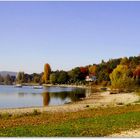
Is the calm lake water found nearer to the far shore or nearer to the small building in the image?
the small building

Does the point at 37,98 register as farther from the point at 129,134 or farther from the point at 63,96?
the point at 129,134

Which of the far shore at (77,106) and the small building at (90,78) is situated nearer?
the far shore at (77,106)

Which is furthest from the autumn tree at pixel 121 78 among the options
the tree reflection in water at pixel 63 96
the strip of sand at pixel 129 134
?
the strip of sand at pixel 129 134

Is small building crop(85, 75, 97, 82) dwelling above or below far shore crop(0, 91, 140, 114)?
above

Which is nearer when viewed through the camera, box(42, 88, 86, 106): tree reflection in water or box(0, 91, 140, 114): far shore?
box(0, 91, 140, 114): far shore

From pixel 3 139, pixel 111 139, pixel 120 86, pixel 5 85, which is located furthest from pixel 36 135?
pixel 5 85

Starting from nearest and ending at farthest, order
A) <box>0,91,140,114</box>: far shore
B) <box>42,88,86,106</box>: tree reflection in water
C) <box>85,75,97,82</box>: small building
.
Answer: <box>0,91,140,114</box>: far shore, <box>42,88,86,106</box>: tree reflection in water, <box>85,75,97,82</box>: small building

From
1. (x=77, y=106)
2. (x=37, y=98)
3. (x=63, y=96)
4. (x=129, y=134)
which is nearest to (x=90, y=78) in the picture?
(x=63, y=96)

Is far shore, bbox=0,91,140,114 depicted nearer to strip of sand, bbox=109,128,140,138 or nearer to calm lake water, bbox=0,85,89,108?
calm lake water, bbox=0,85,89,108

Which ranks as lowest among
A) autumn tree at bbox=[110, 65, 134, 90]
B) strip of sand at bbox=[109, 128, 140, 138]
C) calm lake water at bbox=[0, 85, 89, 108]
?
calm lake water at bbox=[0, 85, 89, 108]

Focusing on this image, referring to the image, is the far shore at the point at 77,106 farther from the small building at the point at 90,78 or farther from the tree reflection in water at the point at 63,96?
the small building at the point at 90,78

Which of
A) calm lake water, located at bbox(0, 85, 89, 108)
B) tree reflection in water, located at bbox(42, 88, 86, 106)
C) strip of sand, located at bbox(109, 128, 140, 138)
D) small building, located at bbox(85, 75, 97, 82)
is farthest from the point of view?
small building, located at bbox(85, 75, 97, 82)

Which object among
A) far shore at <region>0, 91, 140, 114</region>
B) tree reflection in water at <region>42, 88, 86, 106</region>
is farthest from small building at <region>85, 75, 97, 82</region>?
far shore at <region>0, 91, 140, 114</region>

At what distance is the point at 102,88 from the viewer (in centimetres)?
5462
